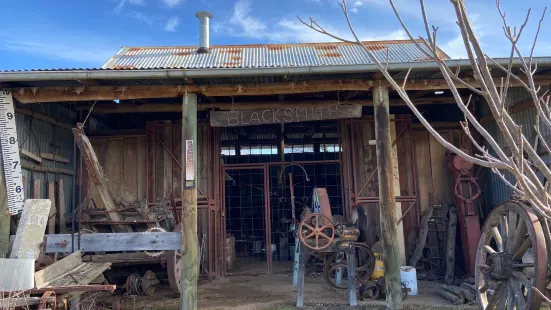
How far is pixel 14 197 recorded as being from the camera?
694 centimetres

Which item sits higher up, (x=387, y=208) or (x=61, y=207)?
(x=61, y=207)

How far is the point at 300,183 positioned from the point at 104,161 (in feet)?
A: 16.4

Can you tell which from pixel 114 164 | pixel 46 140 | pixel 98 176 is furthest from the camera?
pixel 114 164

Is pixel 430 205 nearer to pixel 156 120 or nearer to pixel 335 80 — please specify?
pixel 335 80

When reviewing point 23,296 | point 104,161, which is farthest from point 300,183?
point 23,296

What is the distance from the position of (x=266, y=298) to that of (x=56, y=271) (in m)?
3.61

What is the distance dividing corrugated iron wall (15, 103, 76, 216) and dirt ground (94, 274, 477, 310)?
2.58 meters

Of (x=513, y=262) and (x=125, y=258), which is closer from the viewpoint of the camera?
(x=513, y=262)

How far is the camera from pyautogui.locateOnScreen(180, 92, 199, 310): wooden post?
21.7 ft

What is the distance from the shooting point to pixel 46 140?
862cm

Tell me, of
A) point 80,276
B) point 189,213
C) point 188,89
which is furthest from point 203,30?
point 80,276

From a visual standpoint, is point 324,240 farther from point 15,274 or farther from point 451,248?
point 15,274

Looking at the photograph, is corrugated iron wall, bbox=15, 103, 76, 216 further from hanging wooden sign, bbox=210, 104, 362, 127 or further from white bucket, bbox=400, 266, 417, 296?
white bucket, bbox=400, 266, 417, 296

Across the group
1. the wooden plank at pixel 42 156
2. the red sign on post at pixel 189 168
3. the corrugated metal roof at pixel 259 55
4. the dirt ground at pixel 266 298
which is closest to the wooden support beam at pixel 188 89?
the red sign on post at pixel 189 168
